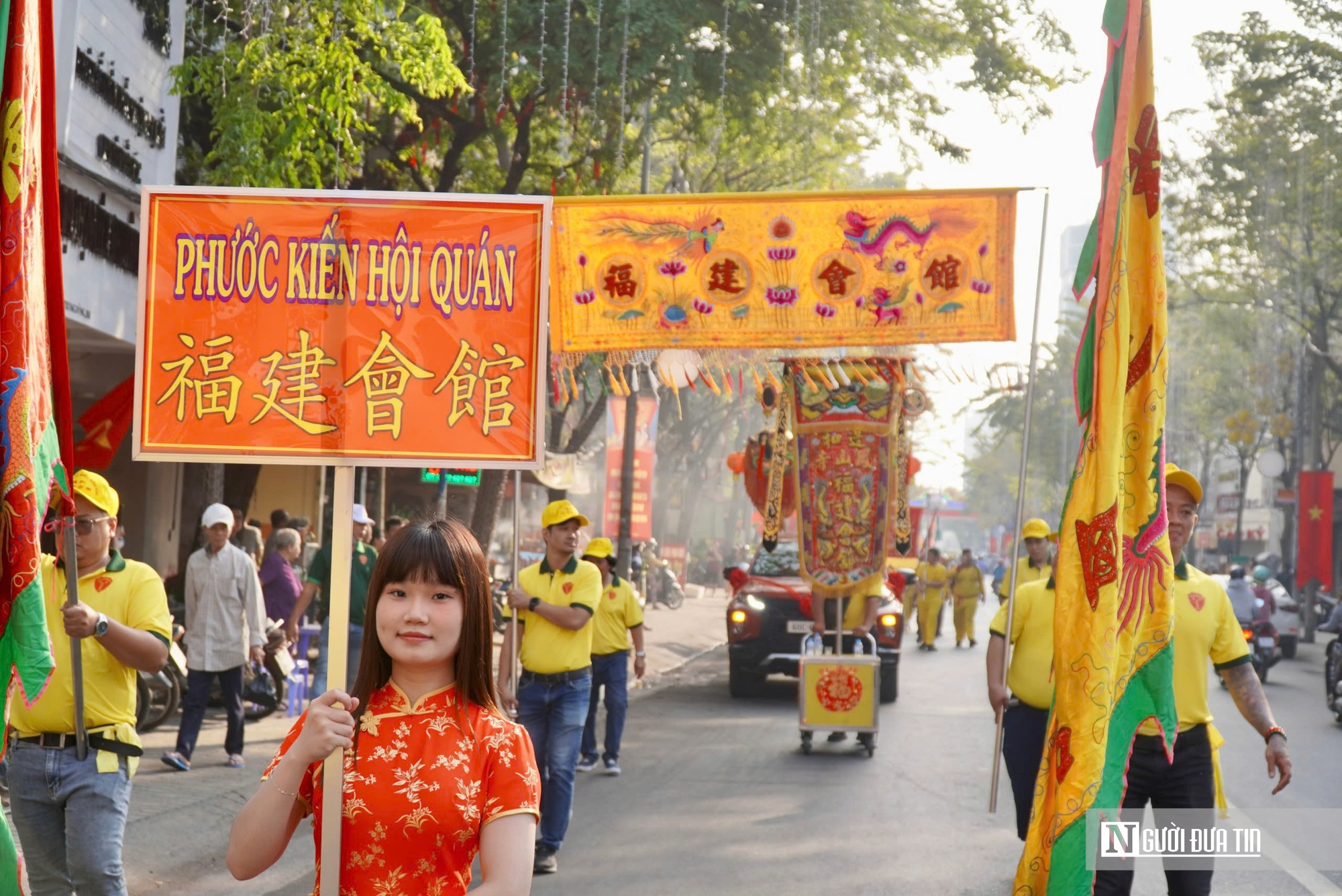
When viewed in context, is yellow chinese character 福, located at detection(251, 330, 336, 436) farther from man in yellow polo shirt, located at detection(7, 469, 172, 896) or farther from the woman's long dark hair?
man in yellow polo shirt, located at detection(7, 469, 172, 896)

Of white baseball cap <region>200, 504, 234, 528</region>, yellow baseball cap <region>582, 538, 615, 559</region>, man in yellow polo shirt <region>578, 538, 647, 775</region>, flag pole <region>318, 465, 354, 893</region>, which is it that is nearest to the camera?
flag pole <region>318, 465, 354, 893</region>

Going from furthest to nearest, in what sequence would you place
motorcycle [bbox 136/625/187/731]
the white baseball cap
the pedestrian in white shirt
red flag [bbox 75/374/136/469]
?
red flag [bbox 75/374/136/469] → motorcycle [bbox 136/625/187/731] → the white baseball cap → the pedestrian in white shirt

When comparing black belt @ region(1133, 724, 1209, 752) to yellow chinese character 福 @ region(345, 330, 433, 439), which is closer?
yellow chinese character 福 @ region(345, 330, 433, 439)

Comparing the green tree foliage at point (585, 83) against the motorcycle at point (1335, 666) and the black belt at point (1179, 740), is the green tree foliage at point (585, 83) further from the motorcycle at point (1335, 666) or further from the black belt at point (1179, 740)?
the black belt at point (1179, 740)

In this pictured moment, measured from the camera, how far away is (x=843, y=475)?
11102 millimetres

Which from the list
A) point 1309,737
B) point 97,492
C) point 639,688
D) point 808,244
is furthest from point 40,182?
point 639,688

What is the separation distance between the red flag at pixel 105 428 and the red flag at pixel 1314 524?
2743 cm

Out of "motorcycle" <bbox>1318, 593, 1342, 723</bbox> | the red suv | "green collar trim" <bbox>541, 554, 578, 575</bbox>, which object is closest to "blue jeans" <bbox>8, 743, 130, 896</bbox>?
"green collar trim" <bbox>541, 554, 578, 575</bbox>

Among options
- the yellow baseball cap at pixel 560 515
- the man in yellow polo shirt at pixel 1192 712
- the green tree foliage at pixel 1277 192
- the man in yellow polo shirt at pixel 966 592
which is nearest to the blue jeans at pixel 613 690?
the yellow baseball cap at pixel 560 515

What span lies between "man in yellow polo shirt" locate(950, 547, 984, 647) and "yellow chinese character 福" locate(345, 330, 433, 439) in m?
22.2

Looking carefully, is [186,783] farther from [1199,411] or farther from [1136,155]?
[1199,411]

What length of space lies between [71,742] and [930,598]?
2288 centimetres

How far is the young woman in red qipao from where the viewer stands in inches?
102

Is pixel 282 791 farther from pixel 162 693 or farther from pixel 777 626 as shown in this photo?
pixel 777 626
